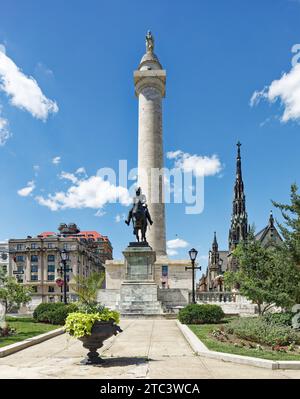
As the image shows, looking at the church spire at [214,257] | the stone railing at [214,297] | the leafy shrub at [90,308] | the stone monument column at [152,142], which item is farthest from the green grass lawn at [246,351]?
the church spire at [214,257]

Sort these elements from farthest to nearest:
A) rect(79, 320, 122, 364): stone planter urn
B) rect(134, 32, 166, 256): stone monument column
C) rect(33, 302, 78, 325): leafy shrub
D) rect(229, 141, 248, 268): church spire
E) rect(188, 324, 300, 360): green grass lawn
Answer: rect(229, 141, 248, 268): church spire → rect(134, 32, 166, 256): stone monument column → rect(33, 302, 78, 325): leafy shrub → rect(188, 324, 300, 360): green grass lawn → rect(79, 320, 122, 364): stone planter urn

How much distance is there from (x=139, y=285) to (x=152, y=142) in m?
20.8

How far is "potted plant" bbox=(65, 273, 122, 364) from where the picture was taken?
1108cm

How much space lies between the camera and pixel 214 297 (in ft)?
124

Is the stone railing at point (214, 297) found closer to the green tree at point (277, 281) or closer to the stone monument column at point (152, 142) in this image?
the stone monument column at point (152, 142)

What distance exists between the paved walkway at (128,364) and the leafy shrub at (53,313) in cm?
771

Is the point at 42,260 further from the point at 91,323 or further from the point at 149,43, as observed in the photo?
the point at 91,323

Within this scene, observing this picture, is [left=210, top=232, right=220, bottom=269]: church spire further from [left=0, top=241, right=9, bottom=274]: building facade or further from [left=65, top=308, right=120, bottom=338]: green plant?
[left=65, top=308, right=120, bottom=338]: green plant

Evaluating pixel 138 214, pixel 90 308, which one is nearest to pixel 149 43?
pixel 138 214

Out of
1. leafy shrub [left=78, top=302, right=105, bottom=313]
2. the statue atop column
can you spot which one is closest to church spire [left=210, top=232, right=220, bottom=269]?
the statue atop column

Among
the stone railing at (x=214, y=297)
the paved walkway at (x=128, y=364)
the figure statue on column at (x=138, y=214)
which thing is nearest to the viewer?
the paved walkway at (x=128, y=364)

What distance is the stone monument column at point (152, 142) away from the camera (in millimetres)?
46812

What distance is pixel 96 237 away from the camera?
134 meters

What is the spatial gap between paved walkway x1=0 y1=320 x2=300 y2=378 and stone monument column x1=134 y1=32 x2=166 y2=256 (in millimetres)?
31394
